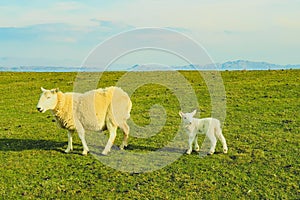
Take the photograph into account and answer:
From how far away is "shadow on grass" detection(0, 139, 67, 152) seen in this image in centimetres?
1384

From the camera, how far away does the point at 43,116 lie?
20422 mm

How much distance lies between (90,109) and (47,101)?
4.31 feet

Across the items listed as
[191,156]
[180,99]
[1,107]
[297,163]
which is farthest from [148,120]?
[1,107]

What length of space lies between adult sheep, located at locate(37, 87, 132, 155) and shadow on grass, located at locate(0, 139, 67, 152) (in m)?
1.49

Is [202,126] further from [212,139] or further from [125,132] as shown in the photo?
[125,132]

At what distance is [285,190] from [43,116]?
44.5ft

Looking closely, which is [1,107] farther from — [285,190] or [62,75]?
[285,190]

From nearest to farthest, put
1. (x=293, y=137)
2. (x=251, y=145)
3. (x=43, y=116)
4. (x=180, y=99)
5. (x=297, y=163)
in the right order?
(x=297, y=163) → (x=251, y=145) → (x=293, y=137) → (x=43, y=116) → (x=180, y=99)

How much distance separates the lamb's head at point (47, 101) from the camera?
12.1m

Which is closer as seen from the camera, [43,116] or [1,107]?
[43,116]

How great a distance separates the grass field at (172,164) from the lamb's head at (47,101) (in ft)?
5.33

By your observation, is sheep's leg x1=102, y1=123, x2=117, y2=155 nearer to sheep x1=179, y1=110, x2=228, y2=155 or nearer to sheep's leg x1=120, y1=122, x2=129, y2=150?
sheep's leg x1=120, y1=122, x2=129, y2=150

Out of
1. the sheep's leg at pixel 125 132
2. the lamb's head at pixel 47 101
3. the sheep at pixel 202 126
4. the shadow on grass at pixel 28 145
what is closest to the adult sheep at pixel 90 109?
the lamb's head at pixel 47 101

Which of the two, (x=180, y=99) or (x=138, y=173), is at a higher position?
(x=180, y=99)
